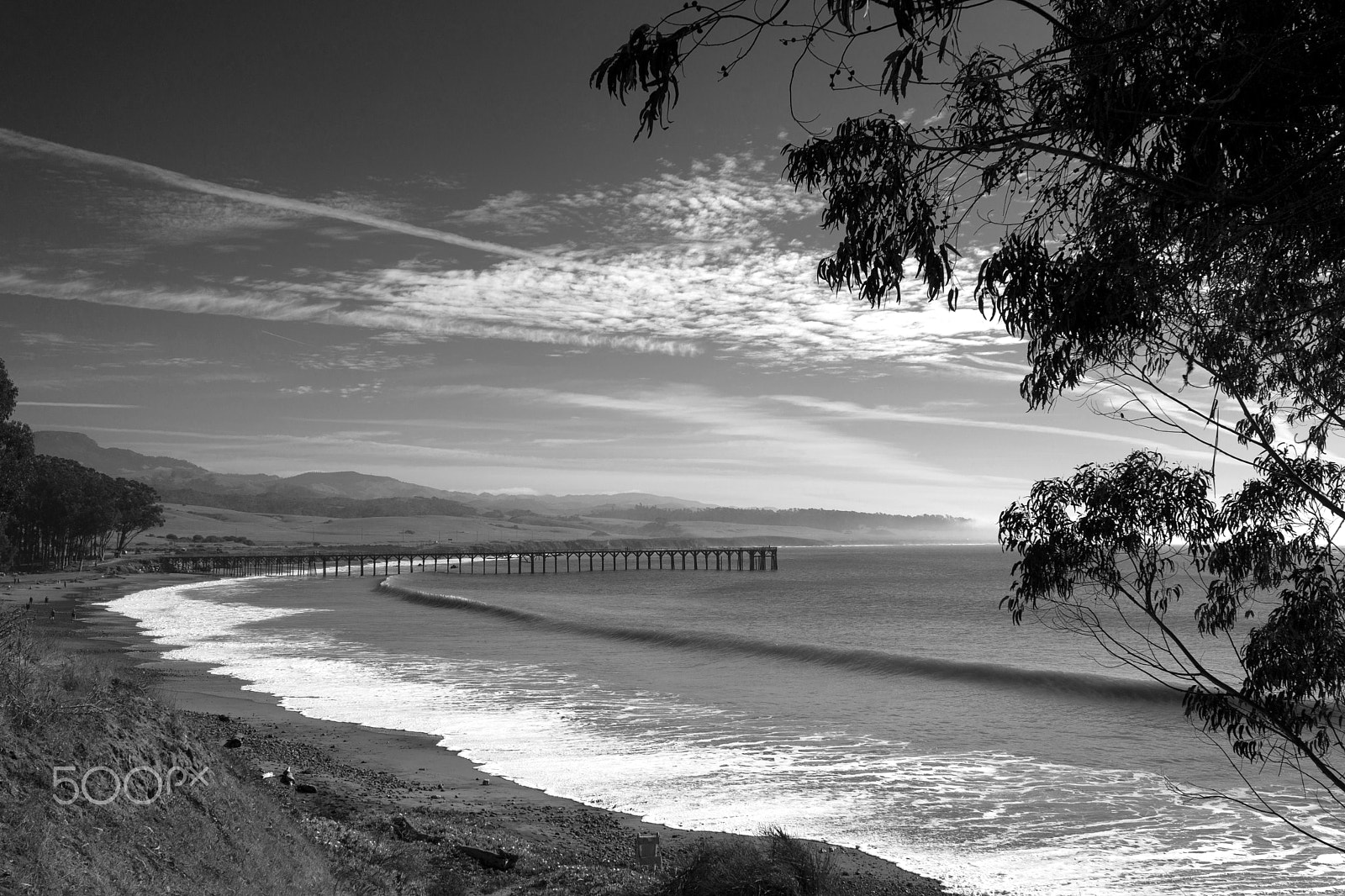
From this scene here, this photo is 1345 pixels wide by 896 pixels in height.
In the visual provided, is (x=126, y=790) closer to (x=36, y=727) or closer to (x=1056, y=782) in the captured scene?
(x=36, y=727)

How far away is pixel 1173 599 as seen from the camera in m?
78.1

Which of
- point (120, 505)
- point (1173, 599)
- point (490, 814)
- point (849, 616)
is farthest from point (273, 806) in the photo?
point (120, 505)

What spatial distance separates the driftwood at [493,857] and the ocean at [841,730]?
313cm

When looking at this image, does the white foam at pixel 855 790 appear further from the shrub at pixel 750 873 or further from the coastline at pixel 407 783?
the shrub at pixel 750 873

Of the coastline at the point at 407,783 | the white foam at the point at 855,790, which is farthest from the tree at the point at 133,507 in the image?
the white foam at the point at 855,790

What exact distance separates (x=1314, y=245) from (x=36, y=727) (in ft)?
32.2

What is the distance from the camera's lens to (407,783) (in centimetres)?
1355

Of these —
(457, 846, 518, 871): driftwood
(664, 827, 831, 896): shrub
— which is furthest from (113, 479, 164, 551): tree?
(664, 827, 831, 896): shrub

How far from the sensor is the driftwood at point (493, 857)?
9.59 m

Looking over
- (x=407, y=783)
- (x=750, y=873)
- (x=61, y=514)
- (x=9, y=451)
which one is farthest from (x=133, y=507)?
(x=750, y=873)

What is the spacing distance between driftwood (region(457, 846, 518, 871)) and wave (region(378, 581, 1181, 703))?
65.3 ft

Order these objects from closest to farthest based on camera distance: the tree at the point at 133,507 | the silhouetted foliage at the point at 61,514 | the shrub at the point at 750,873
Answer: the shrub at the point at 750,873 → the silhouetted foliage at the point at 61,514 → the tree at the point at 133,507

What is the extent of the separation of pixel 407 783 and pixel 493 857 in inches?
177

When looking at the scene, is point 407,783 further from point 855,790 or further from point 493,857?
→ point 855,790
